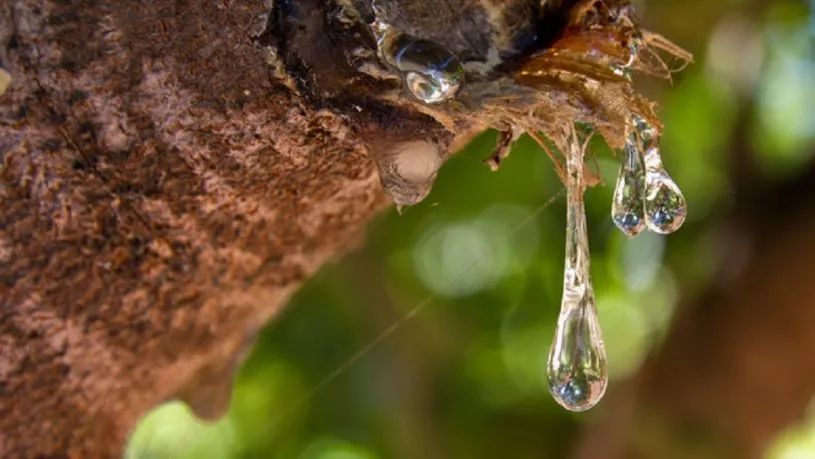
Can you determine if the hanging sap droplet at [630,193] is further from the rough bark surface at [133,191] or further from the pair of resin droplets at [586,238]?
the rough bark surface at [133,191]

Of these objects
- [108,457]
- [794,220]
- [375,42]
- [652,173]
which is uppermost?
[375,42]

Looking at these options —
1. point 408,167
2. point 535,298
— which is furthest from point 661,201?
point 535,298

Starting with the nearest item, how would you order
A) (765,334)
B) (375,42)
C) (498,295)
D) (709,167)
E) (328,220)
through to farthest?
(375,42)
(328,220)
(765,334)
(709,167)
(498,295)

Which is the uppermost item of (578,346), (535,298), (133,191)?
(133,191)

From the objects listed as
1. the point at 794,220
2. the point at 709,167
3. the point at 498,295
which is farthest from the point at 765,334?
the point at 498,295

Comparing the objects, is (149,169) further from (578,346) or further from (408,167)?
(578,346)

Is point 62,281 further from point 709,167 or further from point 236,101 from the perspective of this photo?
point 709,167

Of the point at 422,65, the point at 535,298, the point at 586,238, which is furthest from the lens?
the point at 535,298
